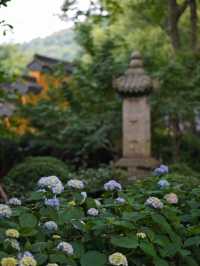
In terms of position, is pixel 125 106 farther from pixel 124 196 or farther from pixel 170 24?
pixel 124 196

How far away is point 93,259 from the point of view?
7.89 ft

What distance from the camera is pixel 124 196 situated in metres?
3.12

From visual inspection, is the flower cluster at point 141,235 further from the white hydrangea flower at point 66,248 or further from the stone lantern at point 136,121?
the stone lantern at point 136,121

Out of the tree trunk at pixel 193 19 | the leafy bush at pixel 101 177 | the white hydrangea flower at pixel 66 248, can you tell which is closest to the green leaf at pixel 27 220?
the white hydrangea flower at pixel 66 248

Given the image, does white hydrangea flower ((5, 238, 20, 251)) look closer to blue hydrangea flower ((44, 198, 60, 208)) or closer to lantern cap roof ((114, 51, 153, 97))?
A: blue hydrangea flower ((44, 198, 60, 208))

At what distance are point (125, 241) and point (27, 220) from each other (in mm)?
456

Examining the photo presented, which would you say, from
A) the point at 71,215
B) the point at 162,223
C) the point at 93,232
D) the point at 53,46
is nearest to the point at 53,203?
the point at 71,215

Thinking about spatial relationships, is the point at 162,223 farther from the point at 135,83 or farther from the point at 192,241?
the point at 135,83

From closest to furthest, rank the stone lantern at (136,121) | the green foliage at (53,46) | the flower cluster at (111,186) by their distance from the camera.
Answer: the flower cluster at (111,186) < the stone lantern at (136,121) < the green foliage at (53,46)

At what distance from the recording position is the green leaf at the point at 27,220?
2.54m

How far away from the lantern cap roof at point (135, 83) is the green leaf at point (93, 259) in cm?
814

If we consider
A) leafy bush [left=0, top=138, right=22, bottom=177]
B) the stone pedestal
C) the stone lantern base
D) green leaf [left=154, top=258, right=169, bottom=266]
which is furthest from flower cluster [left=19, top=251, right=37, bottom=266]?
leafy bush [left=0, top=138, right=22, bottom=177]

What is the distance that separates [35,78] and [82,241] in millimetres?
18565

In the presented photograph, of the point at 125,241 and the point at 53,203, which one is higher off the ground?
the point at 53,203
